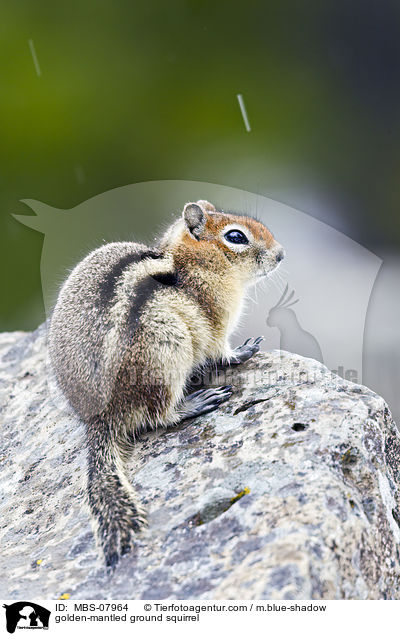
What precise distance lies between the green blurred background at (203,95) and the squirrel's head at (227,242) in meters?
2.58

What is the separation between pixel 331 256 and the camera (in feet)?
15.8

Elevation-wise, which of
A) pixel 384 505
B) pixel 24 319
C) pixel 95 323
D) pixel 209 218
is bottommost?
pixel 24 319

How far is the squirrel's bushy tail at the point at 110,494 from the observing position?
180 centimetres

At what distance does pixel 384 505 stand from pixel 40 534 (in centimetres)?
123

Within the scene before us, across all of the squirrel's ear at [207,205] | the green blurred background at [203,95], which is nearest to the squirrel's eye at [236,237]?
the squirrel's ear at [207,205]

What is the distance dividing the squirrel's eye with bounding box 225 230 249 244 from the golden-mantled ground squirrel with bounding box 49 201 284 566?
0.28 feet

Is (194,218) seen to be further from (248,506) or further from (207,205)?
(248,506)

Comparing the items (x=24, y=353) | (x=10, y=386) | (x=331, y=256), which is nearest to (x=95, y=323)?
(x=10, y=386)

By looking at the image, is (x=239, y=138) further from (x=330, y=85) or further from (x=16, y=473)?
(x=16, y=473)

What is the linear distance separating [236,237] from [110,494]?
148cm

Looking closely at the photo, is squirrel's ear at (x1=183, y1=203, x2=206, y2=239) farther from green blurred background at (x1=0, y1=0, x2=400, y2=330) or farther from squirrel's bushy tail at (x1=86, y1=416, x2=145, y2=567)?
green blurred background at (x1=0, y1=0, x2=400, y2=330)

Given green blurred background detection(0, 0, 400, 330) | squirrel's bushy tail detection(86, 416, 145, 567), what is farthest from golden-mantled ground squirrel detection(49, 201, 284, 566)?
green blurred background detection(0, 0, 400, 330)

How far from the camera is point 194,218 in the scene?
2875 mm
